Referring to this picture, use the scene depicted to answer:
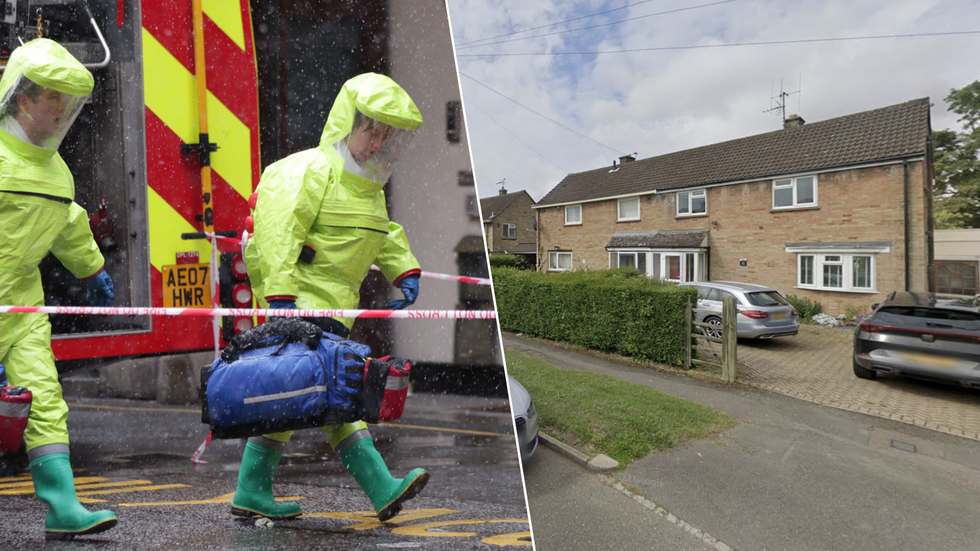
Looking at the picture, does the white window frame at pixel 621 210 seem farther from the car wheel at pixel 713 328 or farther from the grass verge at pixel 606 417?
the grass verge at pixel 606 417

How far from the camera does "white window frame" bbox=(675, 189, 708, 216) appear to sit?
432 cm

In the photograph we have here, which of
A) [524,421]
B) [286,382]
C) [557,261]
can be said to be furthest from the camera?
[557,261]

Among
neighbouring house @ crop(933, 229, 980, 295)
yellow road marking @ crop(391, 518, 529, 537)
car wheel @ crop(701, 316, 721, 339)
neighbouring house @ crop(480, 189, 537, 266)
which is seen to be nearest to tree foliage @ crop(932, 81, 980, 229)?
neighbouring house @ crop(933, 229, 980, 295)

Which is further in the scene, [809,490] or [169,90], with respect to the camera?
[809,490]

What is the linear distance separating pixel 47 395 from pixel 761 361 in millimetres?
→ 5062

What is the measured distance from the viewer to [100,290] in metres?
0.74

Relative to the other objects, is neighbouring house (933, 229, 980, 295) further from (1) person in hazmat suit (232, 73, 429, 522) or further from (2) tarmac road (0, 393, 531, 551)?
(1) person in hazmat suit (232, 73, 429, 522)

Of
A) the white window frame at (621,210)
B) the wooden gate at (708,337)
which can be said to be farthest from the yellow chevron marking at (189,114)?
the wooden gate at (708,337)

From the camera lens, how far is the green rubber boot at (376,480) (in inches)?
30.5

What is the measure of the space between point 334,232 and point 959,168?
2397 mm

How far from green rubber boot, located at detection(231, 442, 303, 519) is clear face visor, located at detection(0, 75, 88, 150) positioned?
532 mm

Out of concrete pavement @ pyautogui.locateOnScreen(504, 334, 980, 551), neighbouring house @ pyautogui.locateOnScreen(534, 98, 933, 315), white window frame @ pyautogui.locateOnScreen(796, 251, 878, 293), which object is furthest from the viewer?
white window frame @ pyautogui.locateOnScreen(796, 251, 878, 293)

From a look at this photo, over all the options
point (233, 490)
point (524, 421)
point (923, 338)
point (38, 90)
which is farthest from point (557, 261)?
point (38, 90)

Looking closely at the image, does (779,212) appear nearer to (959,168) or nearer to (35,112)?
(959,168)
